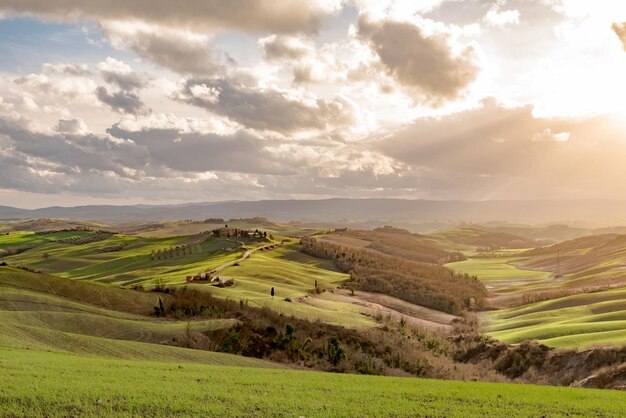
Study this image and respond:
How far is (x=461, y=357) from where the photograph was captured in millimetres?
54562

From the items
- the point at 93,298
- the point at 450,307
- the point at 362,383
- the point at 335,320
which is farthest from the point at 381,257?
the point at 362,383

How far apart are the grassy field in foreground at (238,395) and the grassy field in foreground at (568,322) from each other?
75.6ft

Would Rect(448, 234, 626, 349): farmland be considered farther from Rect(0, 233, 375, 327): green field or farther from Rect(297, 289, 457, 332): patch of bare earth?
Rect(0, 233, 375, 327): green field

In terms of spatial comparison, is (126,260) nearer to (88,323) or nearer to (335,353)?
(88,323)

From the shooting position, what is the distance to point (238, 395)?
2017 cm

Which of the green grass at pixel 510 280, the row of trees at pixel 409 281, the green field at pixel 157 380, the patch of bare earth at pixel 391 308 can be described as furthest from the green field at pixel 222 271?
the green grass at pixel 510 280

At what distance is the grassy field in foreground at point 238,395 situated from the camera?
17688mm

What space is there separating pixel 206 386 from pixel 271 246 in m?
122

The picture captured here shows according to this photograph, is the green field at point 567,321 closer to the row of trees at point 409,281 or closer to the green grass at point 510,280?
the row of trees at point 409,281

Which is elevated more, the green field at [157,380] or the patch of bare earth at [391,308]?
the green field at [157,380]

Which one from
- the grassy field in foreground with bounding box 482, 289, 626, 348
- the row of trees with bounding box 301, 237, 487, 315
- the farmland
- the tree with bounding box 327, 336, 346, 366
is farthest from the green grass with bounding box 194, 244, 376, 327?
the farmland

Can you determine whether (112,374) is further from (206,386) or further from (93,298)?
(93,298)

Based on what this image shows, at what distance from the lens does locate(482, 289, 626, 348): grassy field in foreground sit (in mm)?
45125

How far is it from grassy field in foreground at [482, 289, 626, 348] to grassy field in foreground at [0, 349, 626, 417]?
2305 cm
